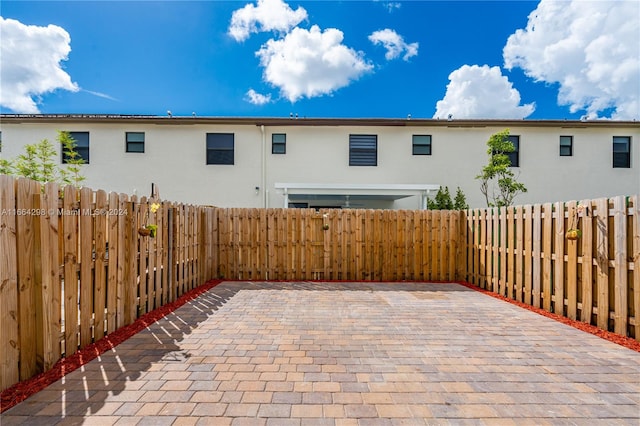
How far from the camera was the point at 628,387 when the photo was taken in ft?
9.09

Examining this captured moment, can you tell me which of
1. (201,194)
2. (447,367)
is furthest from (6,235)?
(201,194)

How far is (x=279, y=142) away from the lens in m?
12.4

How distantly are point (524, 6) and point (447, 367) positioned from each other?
42.4 feet

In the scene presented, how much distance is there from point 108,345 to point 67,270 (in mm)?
1122

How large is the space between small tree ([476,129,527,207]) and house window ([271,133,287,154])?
8198 millimetres

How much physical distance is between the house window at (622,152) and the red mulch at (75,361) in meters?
17.8

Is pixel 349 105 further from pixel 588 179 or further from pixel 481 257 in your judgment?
pixel 588 179

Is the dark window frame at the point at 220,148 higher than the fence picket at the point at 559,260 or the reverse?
higher

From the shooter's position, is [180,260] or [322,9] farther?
[322,9]

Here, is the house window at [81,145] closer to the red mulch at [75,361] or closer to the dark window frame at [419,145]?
Answer: the red mulch at [75,361]

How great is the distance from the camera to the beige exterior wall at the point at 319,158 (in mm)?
12211

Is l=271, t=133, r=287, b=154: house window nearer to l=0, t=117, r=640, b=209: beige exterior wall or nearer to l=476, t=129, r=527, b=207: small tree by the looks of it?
l=0, t=117, r=640, b=209: beige exterior wall

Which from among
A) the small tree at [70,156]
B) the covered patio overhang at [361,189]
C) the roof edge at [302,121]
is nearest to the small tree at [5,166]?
the small tree at [70,156]

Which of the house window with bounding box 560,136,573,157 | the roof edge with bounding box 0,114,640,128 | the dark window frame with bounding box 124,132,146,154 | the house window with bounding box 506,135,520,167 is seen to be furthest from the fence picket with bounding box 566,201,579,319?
the dark window frame with bounding box 124,132,146,154
